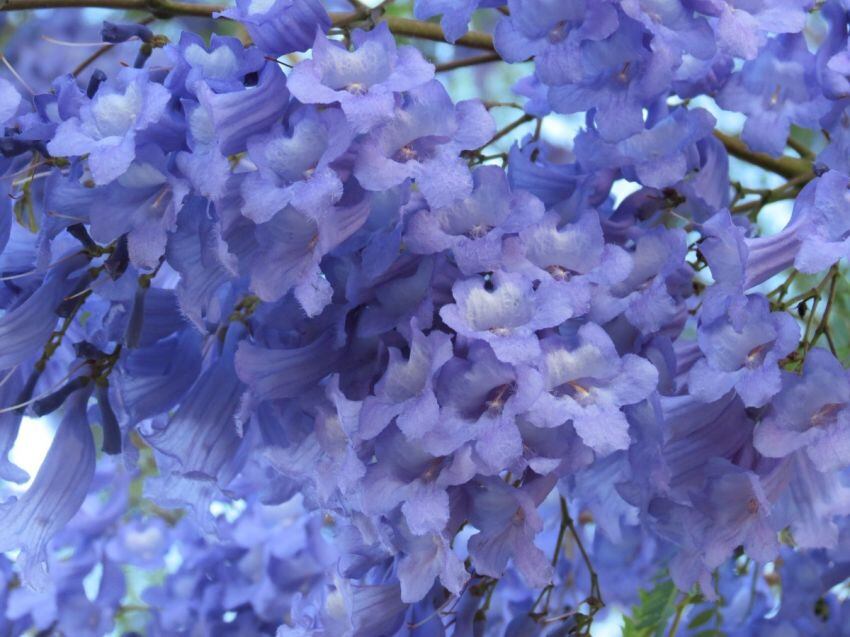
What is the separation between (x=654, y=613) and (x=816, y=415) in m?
A: 0.28

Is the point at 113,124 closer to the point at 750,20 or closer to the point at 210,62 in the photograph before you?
the point at 210,62

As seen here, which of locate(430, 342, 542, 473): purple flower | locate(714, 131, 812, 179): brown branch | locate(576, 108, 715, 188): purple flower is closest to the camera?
locate(430, 342, 542, 473): purple flower

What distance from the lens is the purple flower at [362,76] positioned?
0.50m

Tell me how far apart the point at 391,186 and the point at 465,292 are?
47mm

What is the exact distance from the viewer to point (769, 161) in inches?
29.3

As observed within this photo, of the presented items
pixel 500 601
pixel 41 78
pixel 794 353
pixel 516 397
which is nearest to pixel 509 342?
pixel 516 397

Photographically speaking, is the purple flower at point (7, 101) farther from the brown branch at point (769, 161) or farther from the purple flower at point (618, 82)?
the brown branch at point (769, 161)

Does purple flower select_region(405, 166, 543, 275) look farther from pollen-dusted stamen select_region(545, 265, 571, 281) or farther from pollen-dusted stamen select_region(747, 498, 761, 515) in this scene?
pollen-dusted stamen select_region(747, 498, 761, 515)

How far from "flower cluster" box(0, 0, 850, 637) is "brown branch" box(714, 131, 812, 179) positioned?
3.3 inches

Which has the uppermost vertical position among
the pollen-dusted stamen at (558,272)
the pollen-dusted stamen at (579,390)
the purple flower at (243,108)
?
the purple flower at (243,108)

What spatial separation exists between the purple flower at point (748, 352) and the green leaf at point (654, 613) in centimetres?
27

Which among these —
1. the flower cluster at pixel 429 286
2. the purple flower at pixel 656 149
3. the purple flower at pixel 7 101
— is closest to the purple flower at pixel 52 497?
the flower cluster at pixel 429 286

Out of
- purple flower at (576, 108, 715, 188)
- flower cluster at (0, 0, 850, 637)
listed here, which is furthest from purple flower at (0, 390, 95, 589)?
purple flower at (576, 108, 715, 188)

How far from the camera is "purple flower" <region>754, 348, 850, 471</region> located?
55cm
